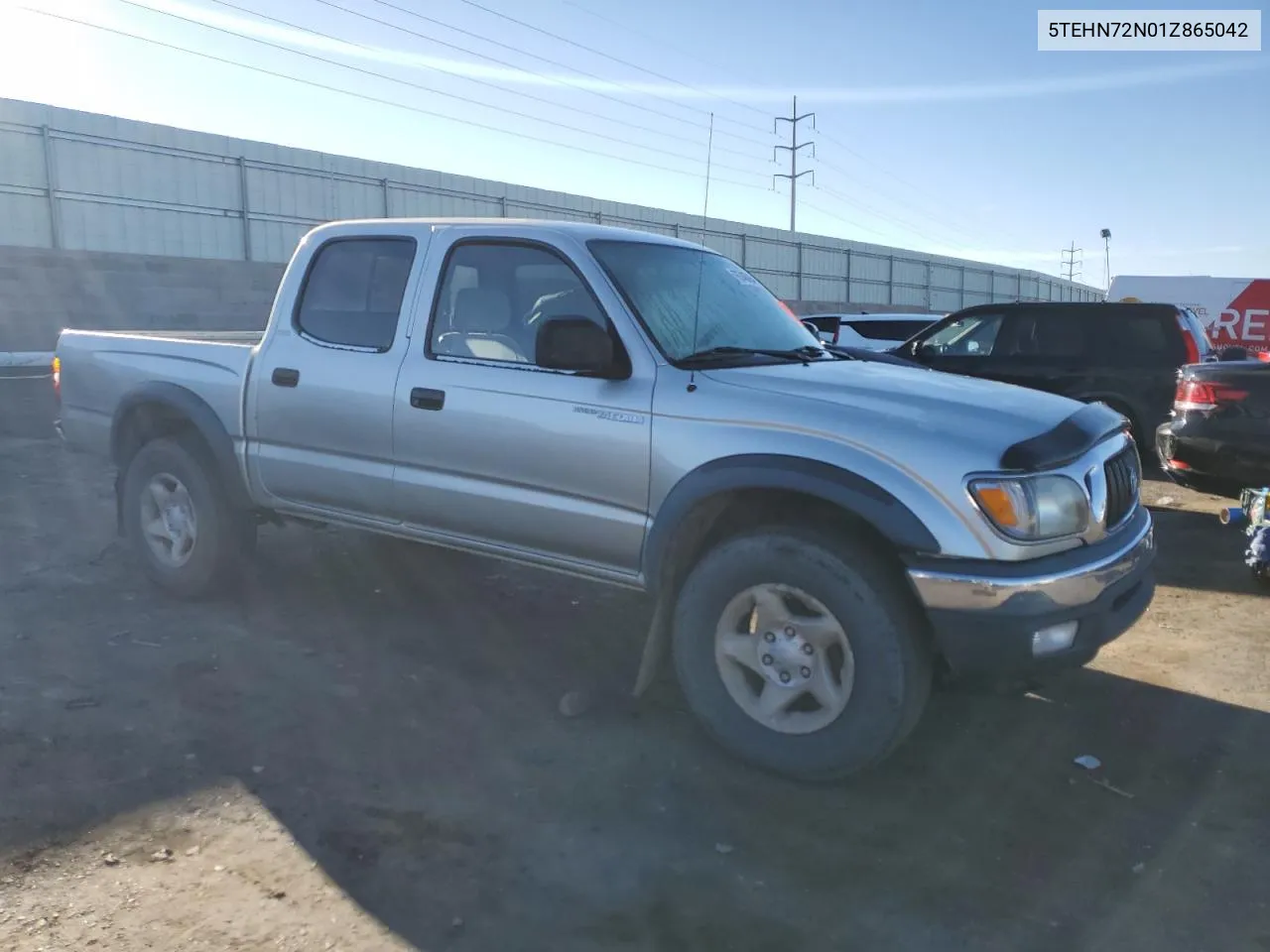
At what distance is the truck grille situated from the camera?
366 centimetres

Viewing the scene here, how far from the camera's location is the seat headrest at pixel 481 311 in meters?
4.38

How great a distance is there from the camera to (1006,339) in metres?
10.0

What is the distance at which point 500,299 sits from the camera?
4.40 meters

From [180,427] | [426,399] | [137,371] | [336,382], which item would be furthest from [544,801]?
[137,371]

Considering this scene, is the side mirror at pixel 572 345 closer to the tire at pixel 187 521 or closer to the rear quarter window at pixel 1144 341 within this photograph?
the tire at pixel 187 521

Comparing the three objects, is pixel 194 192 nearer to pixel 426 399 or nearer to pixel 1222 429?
pixel 426 399

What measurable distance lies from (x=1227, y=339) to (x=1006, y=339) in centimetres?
1021

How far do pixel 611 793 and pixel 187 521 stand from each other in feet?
10.2

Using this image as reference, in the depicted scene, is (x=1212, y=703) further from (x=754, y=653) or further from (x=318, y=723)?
(x=318, y=723)

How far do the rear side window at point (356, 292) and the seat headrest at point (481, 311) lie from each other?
325 millimetres

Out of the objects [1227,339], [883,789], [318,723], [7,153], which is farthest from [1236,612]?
[7,153]

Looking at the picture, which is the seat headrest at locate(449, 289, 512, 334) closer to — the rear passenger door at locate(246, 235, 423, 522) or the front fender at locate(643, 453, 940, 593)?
the rear passenger door at locate(246, 235, 423, 522)

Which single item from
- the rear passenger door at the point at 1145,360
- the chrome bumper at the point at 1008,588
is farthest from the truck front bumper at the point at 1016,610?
the rear passenger door at the point at 1145,360

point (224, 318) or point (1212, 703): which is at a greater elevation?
point (224, 318)
